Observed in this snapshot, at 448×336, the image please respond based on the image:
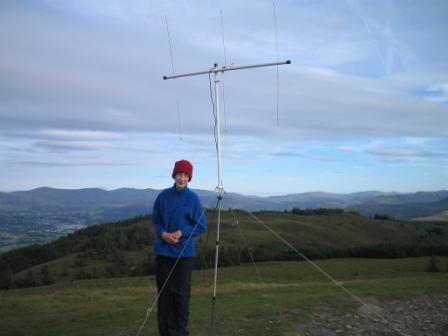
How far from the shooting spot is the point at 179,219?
7.23 m

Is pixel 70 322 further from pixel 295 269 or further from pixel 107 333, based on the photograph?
pixel 295 269

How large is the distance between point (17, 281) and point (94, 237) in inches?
1125

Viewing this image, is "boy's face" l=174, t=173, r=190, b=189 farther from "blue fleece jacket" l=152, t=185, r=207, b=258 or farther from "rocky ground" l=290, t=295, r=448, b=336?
"rocky ground" l=290, t=295, r=448, b=336

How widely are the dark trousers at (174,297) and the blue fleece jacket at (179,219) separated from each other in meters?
0.18

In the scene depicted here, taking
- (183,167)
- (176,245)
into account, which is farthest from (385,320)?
(183,167)

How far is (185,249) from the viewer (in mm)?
7098

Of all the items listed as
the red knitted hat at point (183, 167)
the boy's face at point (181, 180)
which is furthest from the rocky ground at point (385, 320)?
the red knitted hat at point (183, 167)

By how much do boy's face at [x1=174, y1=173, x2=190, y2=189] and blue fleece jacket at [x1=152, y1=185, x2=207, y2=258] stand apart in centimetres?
10

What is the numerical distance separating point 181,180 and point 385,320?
17.5ft

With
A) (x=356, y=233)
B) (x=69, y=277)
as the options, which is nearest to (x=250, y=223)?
(x=356, y=233)

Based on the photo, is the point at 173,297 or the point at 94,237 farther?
the point at 94,237

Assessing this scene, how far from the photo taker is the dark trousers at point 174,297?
7.12m

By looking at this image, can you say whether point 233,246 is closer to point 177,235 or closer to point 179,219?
point 179,219

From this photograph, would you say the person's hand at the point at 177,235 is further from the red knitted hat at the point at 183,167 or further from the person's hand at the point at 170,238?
the red knitted hat at the point at 183,167
